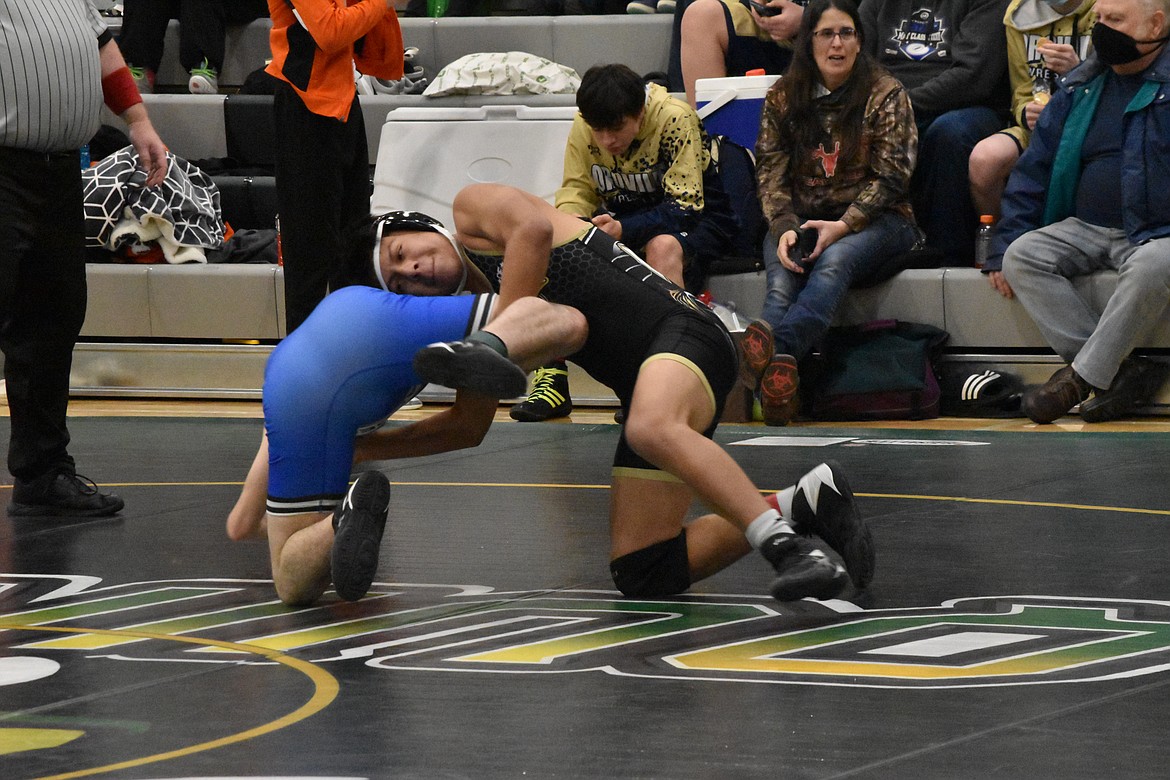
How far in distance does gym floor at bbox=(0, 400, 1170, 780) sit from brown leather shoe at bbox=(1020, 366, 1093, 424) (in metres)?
0.84

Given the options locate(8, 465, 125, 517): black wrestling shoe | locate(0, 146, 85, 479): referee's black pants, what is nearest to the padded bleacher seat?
locate(0, 146, 85, 479): referee's black pants

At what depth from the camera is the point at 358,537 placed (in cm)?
280

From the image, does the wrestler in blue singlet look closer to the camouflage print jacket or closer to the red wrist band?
the red wrist band

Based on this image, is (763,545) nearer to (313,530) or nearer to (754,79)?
(313,530)

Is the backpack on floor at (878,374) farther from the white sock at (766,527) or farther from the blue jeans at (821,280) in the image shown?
the white sock at (766,527)

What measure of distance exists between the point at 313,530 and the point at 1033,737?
135cm

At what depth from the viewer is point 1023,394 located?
211 inches

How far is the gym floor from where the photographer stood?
6.66ft

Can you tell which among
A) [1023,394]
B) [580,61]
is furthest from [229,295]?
[1023,394]

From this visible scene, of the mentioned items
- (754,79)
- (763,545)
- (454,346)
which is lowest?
(763,545)

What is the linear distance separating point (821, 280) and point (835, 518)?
2.56 m

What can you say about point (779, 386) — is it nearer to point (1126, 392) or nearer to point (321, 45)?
point (1126, 392)

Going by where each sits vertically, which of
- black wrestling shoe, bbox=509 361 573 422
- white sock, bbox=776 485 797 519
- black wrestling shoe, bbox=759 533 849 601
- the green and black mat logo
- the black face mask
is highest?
the black face mask

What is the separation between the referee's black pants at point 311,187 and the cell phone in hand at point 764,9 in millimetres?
1642
